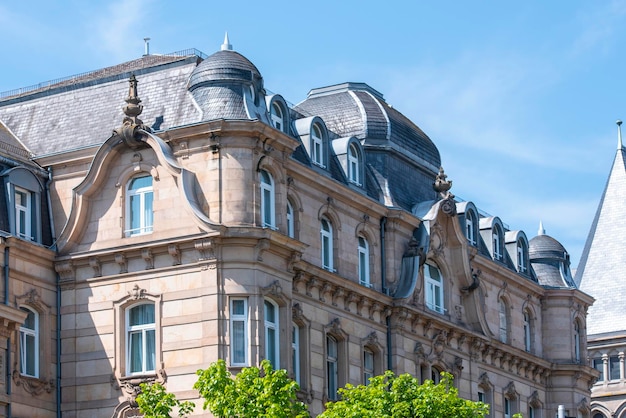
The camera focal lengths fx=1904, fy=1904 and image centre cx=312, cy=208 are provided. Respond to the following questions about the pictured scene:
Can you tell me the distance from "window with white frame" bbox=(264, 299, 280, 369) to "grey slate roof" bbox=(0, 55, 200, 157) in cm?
699

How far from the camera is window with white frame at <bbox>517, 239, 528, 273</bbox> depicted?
277ft

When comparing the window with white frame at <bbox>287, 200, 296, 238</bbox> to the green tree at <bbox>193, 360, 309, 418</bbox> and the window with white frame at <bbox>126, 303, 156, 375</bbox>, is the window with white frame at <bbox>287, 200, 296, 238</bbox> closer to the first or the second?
the window with white frame at <bbox>126, 303, 156, 375</bbox>

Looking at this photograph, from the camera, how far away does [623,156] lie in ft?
387

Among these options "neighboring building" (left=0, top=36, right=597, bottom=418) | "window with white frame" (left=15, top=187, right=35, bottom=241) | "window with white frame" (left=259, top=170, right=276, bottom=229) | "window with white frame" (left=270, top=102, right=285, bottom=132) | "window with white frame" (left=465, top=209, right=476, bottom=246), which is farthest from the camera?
"window with white frame" (left=465, top=209, right=476, bottom=246)

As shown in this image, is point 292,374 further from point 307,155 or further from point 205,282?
point 307,155

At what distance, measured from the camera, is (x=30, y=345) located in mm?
63438

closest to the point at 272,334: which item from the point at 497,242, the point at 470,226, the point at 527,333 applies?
the point at 470,226

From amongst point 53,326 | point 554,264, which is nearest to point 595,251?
point 554,264

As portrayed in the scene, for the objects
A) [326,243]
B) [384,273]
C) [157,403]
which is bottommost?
[157,403]

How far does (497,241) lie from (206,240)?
77.7 ft

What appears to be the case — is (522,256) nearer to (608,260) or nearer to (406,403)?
(406,403)

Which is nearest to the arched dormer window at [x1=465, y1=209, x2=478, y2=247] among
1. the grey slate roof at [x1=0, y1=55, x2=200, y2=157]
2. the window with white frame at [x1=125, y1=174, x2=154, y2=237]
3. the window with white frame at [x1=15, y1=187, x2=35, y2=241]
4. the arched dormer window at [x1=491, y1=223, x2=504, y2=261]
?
the arched dormer window at [x1=491, y1=223, x2=504, y2=261]

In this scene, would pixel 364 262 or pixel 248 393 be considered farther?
pixel 364 262

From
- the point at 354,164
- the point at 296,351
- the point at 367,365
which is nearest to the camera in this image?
the point at 296,351
